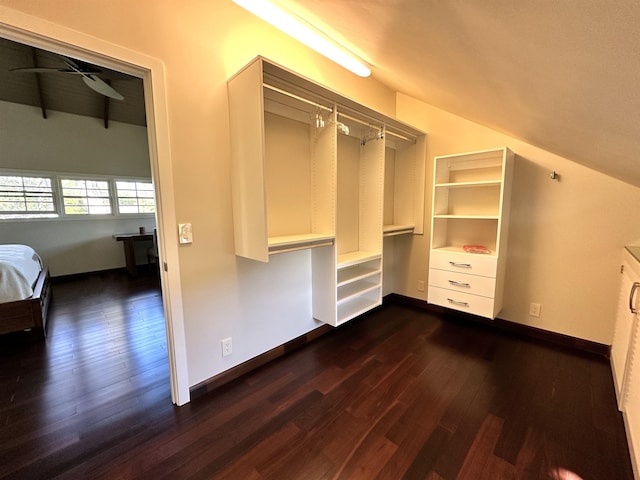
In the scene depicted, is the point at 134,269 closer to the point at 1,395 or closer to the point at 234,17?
the point at 1,395

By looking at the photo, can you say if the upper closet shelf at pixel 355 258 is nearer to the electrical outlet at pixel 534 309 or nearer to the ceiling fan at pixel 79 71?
the electrical outlet at pixel 534 309

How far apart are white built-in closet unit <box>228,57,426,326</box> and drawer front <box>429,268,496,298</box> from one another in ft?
2.10

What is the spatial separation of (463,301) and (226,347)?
7.11 feet

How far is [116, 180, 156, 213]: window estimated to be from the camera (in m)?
5.48

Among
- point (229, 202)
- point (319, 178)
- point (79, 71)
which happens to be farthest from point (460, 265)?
point (79, 71)

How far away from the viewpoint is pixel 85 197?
506 cm

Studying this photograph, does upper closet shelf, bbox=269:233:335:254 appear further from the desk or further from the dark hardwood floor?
the desk

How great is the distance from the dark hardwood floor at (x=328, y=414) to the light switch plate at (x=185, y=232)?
1.08 m

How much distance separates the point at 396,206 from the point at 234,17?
7.93 feet

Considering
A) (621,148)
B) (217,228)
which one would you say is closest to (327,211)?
(217,228)

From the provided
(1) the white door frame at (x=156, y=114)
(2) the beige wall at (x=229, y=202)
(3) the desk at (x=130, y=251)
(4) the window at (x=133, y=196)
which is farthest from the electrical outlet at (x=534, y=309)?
(4) the window at (x=133, y=196)

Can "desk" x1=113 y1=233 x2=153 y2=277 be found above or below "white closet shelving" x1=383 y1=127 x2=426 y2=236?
below

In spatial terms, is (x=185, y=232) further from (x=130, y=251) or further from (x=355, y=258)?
(x=130, y=251)

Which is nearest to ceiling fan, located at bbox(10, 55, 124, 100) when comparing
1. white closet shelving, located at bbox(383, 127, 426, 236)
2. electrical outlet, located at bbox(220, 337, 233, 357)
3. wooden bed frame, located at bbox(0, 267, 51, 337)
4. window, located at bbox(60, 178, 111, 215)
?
Result: wooden bed frame, located at bbox(0, 267, 51, 337)
